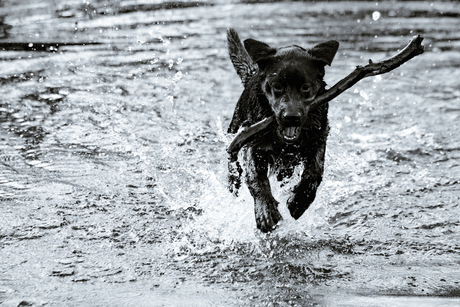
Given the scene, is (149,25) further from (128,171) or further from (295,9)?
(128,171)

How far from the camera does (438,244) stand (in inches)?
216

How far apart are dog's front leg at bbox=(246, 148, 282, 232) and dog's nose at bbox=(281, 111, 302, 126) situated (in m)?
0.65

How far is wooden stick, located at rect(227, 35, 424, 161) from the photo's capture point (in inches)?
201

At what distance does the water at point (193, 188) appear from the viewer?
15.9 ft

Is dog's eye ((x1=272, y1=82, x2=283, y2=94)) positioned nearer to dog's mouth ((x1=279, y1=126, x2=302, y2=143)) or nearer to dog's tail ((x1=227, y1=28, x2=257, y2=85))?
dog's mouth ((x1=279, y1=126, x2=302, y2=143))

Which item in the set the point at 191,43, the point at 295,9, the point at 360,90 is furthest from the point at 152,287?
the point at 295,9

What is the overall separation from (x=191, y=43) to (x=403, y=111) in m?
4.47

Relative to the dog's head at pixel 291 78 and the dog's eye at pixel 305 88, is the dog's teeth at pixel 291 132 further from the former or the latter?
the dog's eye at pixel 305 88

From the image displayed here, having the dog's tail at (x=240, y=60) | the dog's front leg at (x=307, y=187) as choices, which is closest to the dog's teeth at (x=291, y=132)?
the dog's front leg at (x=307, y=187)

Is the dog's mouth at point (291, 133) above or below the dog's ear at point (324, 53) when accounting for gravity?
below

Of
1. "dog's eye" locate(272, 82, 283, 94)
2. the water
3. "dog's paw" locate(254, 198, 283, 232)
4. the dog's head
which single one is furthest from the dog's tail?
"dog's paw" locate(254, 198, 283, 232)

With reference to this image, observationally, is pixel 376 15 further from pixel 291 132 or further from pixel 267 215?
pixel 267 215

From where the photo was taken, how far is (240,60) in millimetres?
6605

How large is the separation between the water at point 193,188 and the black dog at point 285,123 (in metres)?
0.43
